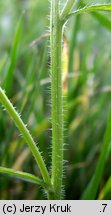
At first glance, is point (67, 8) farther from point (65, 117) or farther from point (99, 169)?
point (65, 117)

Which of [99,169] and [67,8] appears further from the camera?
[99,169]

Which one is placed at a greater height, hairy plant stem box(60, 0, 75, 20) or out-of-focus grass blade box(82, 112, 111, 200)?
hairy plant stem box(60, 0, 75, 20)

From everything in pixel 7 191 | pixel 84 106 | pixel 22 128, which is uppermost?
pixel 84 106

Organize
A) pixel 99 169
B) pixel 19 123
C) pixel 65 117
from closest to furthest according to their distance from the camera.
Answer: pixel 19 123
pixel 99 169
pixel 65 117

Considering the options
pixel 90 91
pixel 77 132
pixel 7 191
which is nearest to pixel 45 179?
pixel 7 191

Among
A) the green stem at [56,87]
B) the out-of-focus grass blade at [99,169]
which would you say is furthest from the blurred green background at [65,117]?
the green stem at [56,87]

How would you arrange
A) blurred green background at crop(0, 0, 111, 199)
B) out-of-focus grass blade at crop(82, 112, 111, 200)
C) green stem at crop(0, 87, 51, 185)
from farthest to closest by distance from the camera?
blurred green background at crop(0, 0, 111, 199), out-of-focus grass blade at crop(82, 112, 111, 200), green stem at crop(0, 87, 51, 185)

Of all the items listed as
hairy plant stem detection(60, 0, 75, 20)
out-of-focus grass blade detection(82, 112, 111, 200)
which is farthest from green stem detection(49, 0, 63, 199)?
Answer: out-of-focus grass blade detection(82, 112, 111, 200)

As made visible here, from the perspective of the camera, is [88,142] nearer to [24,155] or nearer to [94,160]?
[94,160]

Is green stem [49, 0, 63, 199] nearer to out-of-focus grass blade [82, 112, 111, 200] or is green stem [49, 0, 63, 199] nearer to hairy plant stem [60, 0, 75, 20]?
hairy plant stem [60, 0, 75, 20]

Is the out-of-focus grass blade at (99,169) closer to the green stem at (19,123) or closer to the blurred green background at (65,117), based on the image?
the blurred green background at (65,117)

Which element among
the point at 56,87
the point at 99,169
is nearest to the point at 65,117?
the point at 99,169
